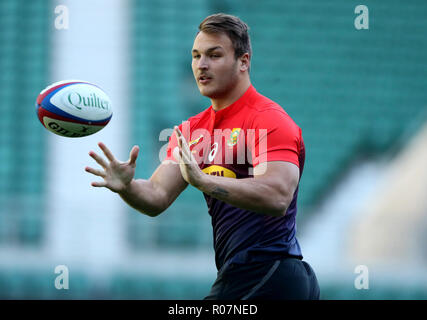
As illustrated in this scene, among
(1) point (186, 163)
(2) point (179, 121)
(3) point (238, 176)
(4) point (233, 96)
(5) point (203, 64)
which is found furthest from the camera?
(2) point (179, 121)

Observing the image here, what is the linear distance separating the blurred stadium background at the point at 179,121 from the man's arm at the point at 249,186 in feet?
17.9

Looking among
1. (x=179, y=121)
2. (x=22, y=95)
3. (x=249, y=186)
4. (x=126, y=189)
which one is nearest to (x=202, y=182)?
(x=249, y=186)

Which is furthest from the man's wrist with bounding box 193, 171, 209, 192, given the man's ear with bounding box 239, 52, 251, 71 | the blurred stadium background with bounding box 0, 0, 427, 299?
the blurred stadium background with bounding box 0, 0, 427, 299

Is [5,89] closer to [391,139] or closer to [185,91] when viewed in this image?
[185,91]

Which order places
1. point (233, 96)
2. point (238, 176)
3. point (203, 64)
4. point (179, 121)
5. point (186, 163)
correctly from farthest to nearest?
point (179, 121) → point (233, 96) → point (203, 64) → point (238, 176) → point (186, 163)

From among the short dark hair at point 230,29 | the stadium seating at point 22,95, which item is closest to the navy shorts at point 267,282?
the short dark hair at point 230,29

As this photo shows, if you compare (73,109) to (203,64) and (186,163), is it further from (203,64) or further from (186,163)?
(186,163)

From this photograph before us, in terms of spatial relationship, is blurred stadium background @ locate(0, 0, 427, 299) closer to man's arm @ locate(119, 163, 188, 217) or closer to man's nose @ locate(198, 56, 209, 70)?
man's arm @ locate(119, 163, 188, 217)

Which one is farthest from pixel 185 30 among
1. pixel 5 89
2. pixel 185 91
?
pixel 5 89

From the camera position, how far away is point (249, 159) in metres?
4.06

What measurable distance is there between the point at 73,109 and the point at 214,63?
0.95 meters

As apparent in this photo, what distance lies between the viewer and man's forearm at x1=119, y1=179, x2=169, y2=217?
Answer: 416cm

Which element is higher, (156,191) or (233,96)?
(233,96)

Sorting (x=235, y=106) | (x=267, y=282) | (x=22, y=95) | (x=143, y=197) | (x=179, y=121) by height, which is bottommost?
(x=267, y=282)
